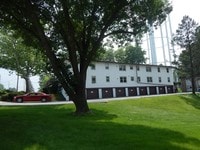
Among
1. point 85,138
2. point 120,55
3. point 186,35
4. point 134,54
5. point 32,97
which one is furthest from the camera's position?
point 120,55

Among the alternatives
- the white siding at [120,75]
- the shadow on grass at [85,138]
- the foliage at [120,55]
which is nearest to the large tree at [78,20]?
the shadow on grass at [85,138]

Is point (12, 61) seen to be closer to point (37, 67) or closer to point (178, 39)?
point (37, 67)

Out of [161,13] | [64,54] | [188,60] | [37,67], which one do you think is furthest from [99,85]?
[161,13]

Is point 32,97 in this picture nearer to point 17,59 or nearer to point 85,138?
point 17,59

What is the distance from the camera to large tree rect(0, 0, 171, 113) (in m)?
19.2

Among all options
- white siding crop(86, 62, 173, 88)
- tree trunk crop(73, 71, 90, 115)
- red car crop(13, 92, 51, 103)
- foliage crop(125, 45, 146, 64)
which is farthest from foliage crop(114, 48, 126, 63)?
tree trunk crop(73, 71, 90, 115)

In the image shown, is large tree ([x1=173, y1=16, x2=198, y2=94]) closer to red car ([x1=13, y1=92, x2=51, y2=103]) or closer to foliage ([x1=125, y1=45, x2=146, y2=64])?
red car ([x1=13, y1=92, x2=51, y2=103])

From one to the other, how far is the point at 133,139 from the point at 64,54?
1620 cm

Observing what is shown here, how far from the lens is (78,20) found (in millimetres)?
21312

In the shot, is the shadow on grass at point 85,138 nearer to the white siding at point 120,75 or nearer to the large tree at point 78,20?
the large tree at point 78,20

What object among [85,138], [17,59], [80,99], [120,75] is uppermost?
[17,59]

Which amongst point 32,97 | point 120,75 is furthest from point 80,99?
point 120,75

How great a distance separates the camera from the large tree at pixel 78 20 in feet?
63.1

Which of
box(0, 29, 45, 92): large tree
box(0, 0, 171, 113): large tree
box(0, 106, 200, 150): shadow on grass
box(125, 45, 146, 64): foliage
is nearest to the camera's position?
box(0, 106, 200, 150): shadow on grass
